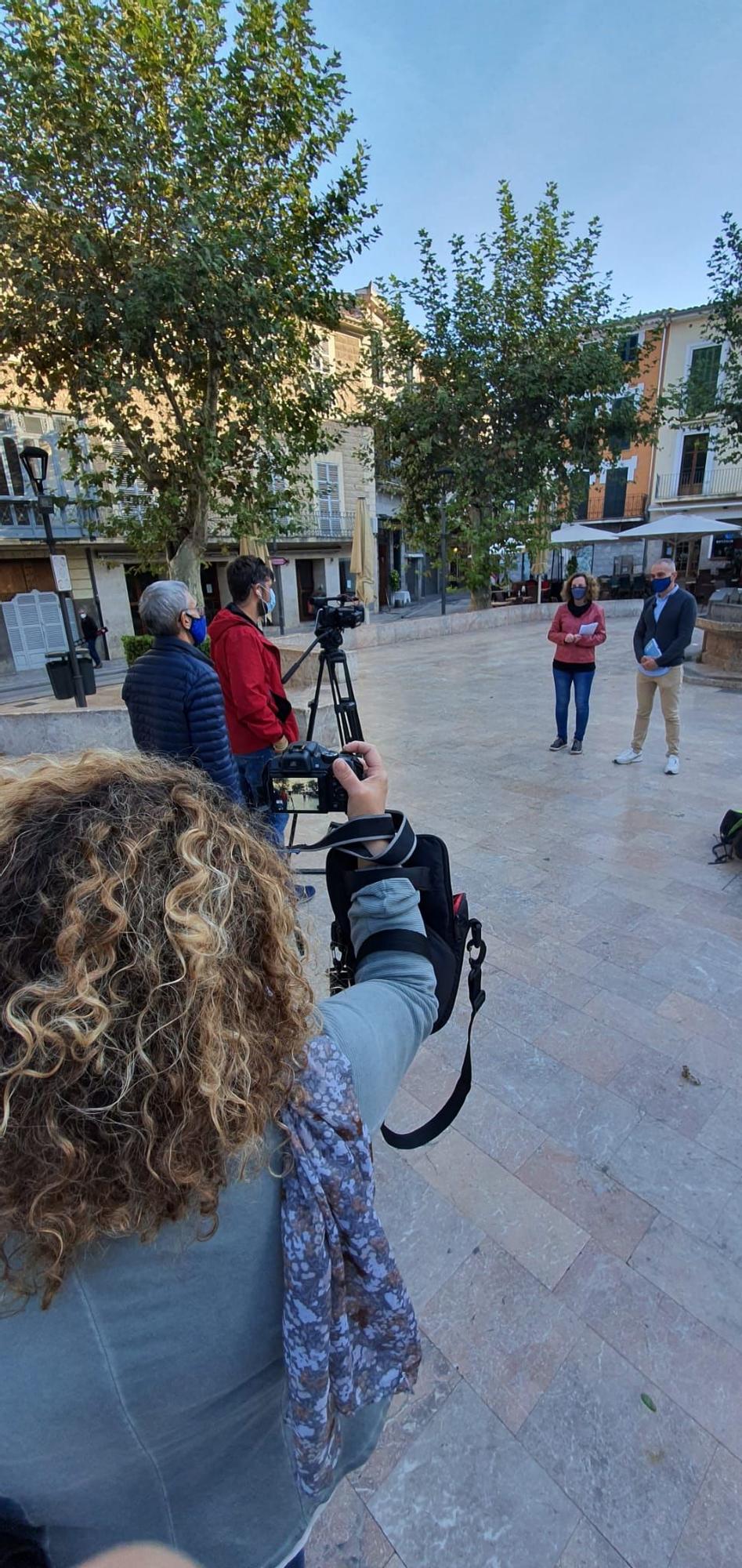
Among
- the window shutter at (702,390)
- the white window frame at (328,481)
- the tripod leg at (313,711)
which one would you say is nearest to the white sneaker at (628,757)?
the tripod leg at (313,711)

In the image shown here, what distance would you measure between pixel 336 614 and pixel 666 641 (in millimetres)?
3066

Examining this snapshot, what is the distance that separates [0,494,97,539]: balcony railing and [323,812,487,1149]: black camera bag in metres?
17.6

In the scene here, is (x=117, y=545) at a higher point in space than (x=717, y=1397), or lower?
higher

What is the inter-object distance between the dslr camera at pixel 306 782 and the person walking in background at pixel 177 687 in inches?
35.1

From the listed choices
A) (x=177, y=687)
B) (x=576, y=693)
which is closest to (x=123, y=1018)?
(x=177, y=687)

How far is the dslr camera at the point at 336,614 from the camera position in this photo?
315 cm

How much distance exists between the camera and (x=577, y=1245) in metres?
1.75

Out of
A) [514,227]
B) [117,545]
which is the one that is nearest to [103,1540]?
[514,227]

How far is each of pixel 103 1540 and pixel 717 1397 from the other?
1.36m

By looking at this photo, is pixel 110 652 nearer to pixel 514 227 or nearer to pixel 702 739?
pixel 514 227

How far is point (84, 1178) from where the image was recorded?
54 cm

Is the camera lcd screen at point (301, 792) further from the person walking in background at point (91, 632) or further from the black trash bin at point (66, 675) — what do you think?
the person walking in background at point (91, 632)

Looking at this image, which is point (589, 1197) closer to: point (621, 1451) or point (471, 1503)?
point (621, 1451)

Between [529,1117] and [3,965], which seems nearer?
[3,965]
